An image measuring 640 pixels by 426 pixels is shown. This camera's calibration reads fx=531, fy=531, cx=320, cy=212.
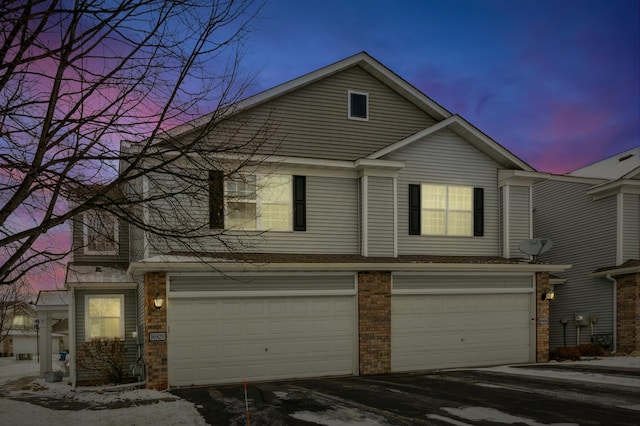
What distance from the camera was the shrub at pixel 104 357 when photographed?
16.2m

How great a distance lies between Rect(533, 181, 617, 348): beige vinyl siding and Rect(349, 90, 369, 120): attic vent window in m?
10.1

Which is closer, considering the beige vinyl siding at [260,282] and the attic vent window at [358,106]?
the beige vinyl siding at [260,282]

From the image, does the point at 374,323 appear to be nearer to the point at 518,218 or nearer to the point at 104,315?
the point at 518,218

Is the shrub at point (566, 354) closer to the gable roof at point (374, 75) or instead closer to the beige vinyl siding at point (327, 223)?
the beige vinyl siding at point (327, 223)

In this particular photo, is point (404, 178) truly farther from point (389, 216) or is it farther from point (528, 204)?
point (528, 204)

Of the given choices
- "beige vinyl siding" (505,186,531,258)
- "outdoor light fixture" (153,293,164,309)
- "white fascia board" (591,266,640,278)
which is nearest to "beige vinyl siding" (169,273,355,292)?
"outdoor light fixture" (153,293,164,309)

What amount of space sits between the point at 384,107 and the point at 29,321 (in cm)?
4726

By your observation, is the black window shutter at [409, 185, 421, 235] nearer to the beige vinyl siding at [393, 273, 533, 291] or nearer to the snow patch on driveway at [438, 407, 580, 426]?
the beige vinyl siding at [393, 273, 533, 291]

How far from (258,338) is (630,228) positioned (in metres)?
14.3

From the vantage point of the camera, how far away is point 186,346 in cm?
1313

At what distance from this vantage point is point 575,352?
1703 centimetres

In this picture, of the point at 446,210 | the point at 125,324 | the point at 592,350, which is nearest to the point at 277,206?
the point at 446,210

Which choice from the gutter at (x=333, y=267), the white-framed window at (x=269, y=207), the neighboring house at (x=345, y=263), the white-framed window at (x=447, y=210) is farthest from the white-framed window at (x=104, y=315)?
the white-framed window at (x=447, y=210)

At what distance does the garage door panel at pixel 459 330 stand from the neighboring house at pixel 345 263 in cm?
4
